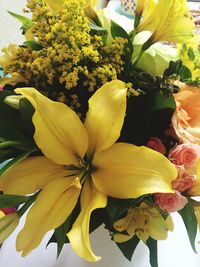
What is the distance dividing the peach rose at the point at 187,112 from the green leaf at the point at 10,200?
0.20 metres

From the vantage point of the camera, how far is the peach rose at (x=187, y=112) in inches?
16.2

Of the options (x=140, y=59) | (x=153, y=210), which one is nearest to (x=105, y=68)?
(x=140, y=59)

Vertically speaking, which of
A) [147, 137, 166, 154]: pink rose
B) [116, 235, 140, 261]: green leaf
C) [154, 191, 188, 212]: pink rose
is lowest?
[116, 235, 140, 261]: green leaf

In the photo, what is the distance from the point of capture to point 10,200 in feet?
1.30

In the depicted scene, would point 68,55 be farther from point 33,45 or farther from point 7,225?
point 7,225

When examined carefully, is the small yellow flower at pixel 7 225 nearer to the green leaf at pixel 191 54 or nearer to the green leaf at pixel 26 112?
the green leaf at pixel 26 112

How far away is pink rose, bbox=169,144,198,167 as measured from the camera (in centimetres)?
39

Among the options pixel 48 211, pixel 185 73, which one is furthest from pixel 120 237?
pixel 185 73

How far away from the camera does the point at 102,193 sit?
38cm

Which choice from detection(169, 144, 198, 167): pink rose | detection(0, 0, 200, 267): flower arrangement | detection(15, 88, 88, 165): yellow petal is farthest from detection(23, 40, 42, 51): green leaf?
detection(169, 144, 198, 167): pink rose

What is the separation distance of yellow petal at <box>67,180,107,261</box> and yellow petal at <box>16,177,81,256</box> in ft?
0.04

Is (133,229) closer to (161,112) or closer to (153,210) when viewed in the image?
(153,210)

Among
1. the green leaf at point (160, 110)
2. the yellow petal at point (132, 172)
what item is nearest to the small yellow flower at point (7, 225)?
the yellow petal at point (132, 172)

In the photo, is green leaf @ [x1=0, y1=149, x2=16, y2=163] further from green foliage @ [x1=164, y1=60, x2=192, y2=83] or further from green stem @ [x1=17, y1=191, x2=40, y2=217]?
green foliage @ [x1=164, y1=60, x2=192, y2=83]
